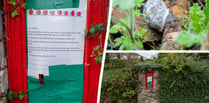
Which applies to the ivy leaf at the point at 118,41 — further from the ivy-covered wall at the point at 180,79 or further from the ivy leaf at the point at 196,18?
the ivy-covered wall at the point at 180,79

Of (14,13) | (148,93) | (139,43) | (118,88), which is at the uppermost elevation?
(14,13)

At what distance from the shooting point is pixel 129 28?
40.4 inches

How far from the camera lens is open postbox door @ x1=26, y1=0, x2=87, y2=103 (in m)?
2.06

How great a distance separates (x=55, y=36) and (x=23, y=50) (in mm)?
345

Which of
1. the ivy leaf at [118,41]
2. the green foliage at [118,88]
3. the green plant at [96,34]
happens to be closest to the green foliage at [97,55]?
the green plant at [96,34]

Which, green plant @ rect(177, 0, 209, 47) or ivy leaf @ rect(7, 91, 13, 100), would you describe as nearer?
green plant @ rect(177, 0, 209, 47)

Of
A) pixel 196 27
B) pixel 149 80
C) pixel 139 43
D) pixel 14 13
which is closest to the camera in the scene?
pixel 196 27

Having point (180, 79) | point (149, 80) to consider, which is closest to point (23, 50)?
point (149, 80)

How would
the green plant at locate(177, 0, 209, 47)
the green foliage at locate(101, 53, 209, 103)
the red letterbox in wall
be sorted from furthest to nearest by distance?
the red letterbox in wall → the green foliage at locate(101, 53, 209, 103) → the green plant at locate(177, 0, 209, 47)

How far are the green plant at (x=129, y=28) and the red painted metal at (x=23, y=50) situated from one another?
1.05 m

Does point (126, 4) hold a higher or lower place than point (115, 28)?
higher

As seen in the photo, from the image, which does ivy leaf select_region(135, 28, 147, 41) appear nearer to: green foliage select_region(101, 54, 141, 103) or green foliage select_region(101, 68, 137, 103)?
green foliage select_region(101, 54, 141, 103)

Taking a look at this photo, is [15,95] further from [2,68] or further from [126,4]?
[126,4]

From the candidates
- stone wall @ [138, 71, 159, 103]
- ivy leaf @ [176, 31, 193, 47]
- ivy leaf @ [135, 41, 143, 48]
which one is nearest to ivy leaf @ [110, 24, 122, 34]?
ivy leaf @ [135, 41, 143, 48]
